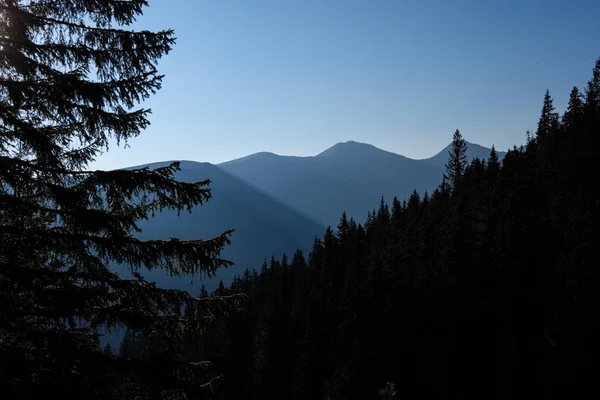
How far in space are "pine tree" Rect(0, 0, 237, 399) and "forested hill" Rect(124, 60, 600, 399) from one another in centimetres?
1375

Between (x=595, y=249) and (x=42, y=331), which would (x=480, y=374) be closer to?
(x=595, y=249)

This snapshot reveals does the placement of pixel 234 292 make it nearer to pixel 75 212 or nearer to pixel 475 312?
pixel 75 212

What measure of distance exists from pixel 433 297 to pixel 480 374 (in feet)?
22.5

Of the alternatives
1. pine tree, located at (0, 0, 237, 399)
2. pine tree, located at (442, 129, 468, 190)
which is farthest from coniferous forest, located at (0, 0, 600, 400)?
pine tree, located at (442, 129, 468, 190)

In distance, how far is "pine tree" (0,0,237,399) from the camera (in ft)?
17.9

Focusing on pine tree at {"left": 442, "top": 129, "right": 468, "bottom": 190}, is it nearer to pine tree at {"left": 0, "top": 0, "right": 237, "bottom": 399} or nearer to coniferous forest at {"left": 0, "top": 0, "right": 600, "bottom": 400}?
coniferous forest at {"left": 0, "top": 0, "right": 600, "bottom": 400}

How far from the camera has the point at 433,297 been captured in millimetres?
32500

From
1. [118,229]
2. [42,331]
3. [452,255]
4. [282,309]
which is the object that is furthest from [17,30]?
[282,309]

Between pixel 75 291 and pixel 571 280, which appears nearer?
Result: pixel 75 291

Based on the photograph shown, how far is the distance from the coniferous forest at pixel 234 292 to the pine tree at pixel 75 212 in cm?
3

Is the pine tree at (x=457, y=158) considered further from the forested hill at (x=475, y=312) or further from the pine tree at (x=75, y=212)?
the pine tree at (x=75, y=212)

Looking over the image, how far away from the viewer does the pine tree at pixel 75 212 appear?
5.45 m

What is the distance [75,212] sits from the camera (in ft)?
18.0

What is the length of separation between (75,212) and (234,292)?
1634 cm
